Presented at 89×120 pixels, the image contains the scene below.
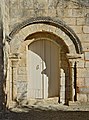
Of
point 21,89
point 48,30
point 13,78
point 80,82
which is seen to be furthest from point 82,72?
point 13,78

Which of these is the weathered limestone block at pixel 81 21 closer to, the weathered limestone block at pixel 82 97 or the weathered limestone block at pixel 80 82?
the weathered limestone block at pixel 80 82

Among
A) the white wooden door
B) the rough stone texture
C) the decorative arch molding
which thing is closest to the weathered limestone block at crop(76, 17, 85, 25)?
the rough stone texture

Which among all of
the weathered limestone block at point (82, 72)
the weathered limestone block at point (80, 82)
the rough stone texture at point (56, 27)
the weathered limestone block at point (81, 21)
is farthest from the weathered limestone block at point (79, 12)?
the weathered limestone block at point (80, 82)

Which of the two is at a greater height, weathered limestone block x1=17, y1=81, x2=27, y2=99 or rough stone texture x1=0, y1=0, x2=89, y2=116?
rough stone texture x1=0, y1=0, x2=89, y2=116

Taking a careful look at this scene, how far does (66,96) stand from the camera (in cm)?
959

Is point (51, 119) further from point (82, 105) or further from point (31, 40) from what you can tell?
point (31, 40)

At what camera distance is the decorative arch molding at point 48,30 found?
9336mm

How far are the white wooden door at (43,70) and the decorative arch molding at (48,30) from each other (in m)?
0.63

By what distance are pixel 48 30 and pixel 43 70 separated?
1.52 meters

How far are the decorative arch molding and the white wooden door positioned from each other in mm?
634

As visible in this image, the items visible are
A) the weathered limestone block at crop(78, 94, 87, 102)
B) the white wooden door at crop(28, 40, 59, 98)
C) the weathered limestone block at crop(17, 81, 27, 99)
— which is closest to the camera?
the weathered limestone block at crop(78, 94, 87, 102)

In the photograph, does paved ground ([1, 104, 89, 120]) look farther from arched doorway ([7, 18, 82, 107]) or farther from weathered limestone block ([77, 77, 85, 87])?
weathered limestone block ([77, 77, 85, 87])

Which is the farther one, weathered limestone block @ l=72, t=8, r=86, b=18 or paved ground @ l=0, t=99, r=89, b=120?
weathered limestone block @ l=72, t=8, r=86, b=18

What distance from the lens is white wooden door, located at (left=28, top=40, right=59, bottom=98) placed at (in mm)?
9891
